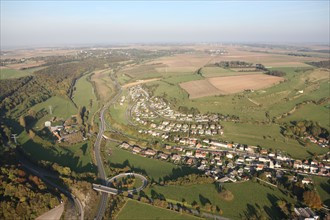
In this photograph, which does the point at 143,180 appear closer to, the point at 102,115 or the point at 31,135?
the point at 31,135

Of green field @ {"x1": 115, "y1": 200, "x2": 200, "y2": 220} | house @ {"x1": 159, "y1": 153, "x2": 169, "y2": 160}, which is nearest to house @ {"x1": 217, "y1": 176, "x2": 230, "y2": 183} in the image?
green field @ {"x1": 115, "y1": 200, "x2": 200, "y2": 220}

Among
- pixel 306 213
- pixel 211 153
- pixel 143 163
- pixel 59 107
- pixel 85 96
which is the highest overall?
pixel 85 96

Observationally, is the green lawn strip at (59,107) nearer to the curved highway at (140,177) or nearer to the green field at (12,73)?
the curved highway at (140,177)

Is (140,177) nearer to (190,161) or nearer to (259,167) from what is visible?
(190,161)

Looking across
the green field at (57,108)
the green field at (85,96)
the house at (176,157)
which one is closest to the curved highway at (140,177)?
the house at (176,157)

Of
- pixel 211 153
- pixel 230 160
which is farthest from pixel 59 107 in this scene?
pixel 230 160

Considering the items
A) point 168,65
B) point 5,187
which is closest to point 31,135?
point 5,187

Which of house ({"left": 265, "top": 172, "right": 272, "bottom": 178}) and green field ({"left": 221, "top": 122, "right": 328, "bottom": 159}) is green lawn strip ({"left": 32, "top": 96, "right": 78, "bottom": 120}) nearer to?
green field ({"left": 221, "top": 122, "right": 328, "bottom": 159})

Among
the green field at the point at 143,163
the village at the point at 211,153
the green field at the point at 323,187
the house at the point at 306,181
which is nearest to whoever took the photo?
the green field at the point at 323,187
